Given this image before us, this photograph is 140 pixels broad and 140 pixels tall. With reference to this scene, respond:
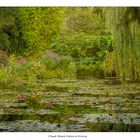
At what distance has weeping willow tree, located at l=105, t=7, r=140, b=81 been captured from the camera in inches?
207

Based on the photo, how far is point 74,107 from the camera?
534cm

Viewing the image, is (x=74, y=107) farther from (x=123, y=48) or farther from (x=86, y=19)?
(x=86, y=19)

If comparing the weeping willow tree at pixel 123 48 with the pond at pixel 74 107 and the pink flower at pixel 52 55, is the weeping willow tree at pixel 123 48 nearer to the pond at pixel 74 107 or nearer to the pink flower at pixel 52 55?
the pond at pixel 74 107

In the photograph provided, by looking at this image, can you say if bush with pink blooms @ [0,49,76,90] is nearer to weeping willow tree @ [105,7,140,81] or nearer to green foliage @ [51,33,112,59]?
green foliage @ [51,33,112,59]

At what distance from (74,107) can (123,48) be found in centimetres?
63

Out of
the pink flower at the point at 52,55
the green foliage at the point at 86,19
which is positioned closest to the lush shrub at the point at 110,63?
the green foliage at the point at 86,19

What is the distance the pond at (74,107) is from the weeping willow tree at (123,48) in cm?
10

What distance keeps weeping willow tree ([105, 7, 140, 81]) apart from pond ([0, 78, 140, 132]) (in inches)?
3.9

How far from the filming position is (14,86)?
5363mm

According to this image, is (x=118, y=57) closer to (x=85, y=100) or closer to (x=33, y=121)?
(x=85, y=100)

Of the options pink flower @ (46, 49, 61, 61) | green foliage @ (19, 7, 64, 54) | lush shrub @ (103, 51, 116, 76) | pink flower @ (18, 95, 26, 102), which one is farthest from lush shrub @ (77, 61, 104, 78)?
pink flower @ (18, 95, 26, 102)

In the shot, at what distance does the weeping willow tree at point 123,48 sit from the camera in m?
5.25

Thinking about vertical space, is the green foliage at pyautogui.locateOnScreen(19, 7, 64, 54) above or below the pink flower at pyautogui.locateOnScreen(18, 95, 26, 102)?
above
